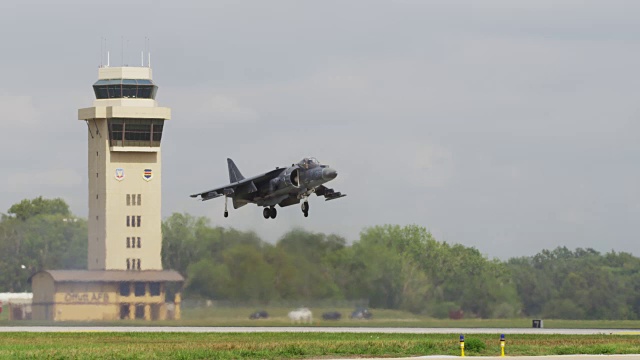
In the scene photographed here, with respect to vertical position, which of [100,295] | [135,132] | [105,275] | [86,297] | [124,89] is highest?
[124,89]

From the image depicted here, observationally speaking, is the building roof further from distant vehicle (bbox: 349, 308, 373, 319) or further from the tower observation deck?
distant vehicle (bbox: 349, 308, 373, 319)

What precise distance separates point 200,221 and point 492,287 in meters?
24.5

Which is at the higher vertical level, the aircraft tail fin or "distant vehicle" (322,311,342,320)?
the aircraft tail fin

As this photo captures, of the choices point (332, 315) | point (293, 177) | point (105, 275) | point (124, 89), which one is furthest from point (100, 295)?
point (293, 177)

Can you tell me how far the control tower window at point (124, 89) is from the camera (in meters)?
143

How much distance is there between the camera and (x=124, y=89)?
470 feet

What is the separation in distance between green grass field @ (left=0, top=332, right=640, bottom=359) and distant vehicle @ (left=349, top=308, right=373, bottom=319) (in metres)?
18.2

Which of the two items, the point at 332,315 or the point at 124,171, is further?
the point at 124,171

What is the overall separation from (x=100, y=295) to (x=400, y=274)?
102 feet

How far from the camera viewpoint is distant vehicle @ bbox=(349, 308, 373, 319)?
100 meters

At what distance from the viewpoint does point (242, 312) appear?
331 feet

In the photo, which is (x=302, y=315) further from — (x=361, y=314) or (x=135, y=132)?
(x=135, y=132)

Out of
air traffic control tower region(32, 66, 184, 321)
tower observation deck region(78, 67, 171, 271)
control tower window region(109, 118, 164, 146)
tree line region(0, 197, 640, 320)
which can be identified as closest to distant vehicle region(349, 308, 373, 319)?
tree line region(0, 197, 640, 320)

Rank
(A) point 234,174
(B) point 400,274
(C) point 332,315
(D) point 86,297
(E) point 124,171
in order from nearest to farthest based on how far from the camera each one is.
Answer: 1. (A) point 234,174
2. (C) point 332,315
3. (B) point 400,274
4. (D) point 86,297
5. (E) point 124,171
